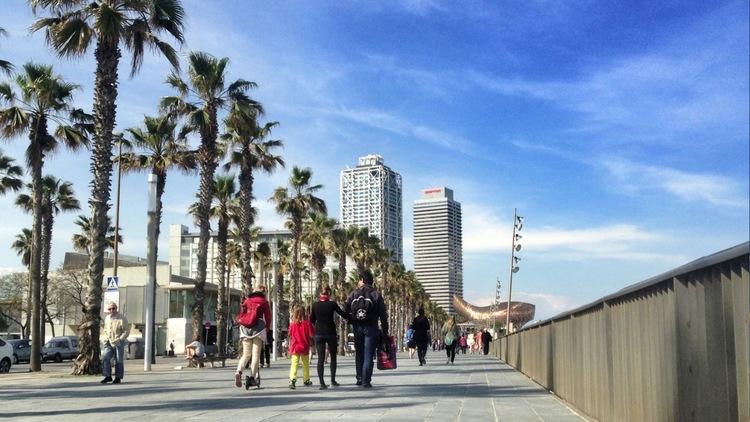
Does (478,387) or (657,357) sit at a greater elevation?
(657,357)

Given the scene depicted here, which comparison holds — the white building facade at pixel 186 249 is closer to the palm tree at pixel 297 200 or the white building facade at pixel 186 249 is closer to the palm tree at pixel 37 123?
the palm tree at pixel 297 200

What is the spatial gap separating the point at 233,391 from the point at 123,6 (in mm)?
13364

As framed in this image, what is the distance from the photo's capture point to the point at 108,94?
21.3m

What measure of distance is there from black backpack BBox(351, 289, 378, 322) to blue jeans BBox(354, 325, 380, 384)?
0.51 feet

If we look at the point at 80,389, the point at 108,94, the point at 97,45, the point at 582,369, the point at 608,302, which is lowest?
the point at 80,389

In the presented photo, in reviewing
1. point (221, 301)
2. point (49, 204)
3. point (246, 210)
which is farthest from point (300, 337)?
point (49, 204)

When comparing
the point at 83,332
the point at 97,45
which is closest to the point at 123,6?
the point at 97,45

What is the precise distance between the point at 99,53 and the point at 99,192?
406cm

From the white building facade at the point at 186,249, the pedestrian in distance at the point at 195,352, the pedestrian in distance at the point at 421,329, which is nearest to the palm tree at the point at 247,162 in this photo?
the pedestrian in distance at the point at 195,352

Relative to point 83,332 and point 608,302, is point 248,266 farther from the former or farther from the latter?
point 608,302

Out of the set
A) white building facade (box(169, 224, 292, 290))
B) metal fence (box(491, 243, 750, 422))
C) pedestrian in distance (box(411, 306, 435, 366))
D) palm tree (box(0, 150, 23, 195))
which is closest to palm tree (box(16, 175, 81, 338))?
palm tree (box(0, 150, 23, 195))

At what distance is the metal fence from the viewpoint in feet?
12.6

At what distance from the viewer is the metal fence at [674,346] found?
3826mm

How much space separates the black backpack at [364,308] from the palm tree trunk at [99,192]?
425 inches
